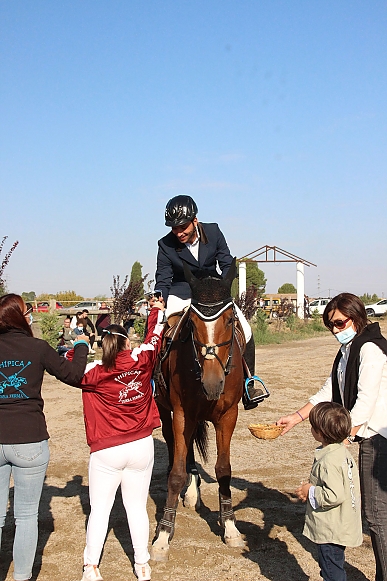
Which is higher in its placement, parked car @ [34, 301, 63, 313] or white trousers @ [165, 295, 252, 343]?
parked car @ [34, 301, 63, 313]

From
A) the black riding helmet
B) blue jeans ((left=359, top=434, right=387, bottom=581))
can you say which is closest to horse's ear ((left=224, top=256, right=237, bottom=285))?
the black riding helmet

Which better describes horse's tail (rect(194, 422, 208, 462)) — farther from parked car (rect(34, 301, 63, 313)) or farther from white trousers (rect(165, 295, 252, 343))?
parked car (rect(34, 301, 63, 313))

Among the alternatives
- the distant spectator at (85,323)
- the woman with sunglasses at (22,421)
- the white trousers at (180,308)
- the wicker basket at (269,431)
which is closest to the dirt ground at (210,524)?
the woman with sunglasses at (22,421)

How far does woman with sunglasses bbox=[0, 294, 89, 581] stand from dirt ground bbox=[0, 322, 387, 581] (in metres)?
0.85

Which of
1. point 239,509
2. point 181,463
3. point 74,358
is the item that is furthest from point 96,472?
point 239,509

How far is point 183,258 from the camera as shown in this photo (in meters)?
6.05

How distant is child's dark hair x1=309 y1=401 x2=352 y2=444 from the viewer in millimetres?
3539

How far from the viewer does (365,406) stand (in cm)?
379

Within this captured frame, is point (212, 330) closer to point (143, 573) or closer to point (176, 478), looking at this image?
point (176, 478)

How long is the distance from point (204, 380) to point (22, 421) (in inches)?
55.7

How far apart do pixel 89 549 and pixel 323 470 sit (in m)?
1.92

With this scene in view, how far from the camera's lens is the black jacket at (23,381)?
12.9ft

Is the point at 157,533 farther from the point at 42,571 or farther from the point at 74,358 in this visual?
the point at 74,358

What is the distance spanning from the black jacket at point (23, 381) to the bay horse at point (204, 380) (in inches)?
45.7
